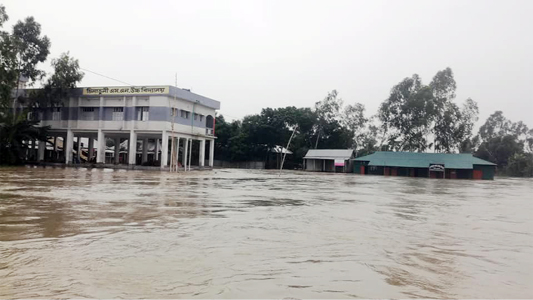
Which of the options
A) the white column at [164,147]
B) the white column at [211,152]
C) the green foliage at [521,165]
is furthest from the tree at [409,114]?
the white column at [164,147]

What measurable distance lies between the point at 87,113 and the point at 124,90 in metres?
5.45

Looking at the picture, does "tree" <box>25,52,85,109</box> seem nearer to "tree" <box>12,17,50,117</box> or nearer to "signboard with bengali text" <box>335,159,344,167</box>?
"tree" <box>12,17,50,117</box>

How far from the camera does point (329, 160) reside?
5725 cm

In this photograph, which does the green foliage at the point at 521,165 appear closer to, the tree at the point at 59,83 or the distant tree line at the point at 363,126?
the distant tree line at the point at 363,126

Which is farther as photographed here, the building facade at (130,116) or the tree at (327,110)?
the tree at (327,110)

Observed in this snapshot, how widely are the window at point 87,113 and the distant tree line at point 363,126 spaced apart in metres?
23.2

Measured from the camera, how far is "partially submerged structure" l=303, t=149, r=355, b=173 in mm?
55250

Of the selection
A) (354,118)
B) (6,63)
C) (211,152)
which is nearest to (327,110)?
(354,118)

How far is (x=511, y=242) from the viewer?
22.2 ft

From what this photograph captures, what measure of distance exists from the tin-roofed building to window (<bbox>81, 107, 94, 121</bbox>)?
1382 inches

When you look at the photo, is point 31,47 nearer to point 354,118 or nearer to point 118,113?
point 118,113

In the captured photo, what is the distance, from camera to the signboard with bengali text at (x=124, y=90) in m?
33.8

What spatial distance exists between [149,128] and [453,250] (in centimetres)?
3168

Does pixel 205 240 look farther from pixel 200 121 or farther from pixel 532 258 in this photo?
pixel 200 121
